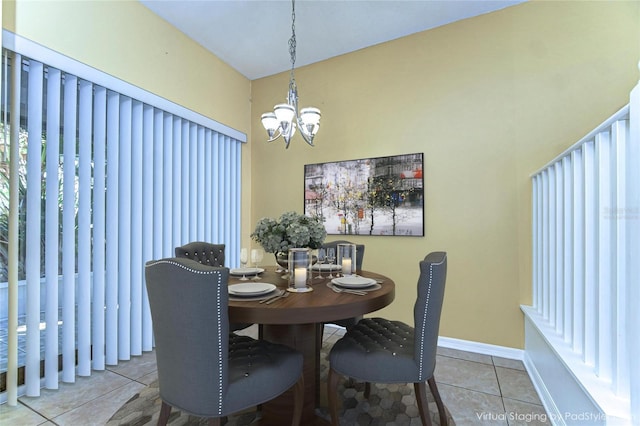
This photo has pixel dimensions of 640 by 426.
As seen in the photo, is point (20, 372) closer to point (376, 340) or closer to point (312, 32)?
point (376, 340)

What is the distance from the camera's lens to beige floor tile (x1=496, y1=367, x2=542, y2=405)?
2016 millimetres

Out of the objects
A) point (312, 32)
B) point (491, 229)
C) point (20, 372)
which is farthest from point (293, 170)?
point (20, 372)

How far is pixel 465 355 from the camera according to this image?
106 inches

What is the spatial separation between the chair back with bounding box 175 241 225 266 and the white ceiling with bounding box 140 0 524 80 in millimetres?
2129

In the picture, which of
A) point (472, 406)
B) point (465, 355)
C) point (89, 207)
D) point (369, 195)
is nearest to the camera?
point (472, 406)

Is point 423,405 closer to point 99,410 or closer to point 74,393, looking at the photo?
point 99,410

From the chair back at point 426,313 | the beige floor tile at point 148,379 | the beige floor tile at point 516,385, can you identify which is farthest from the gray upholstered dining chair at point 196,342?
the beige floor tile at point 516,385

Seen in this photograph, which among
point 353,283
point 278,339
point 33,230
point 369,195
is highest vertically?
point 369,195

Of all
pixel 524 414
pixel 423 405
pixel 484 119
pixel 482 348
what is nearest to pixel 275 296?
pixel 423 405

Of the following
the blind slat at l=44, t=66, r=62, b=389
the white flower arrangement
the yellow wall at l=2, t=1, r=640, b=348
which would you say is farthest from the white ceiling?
the white flower arrangement

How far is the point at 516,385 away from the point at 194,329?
2.30 meters

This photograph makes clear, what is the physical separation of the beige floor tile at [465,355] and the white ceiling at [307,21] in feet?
10.2

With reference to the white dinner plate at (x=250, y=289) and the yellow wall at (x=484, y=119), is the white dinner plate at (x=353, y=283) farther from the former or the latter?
the yellow wall at (x=484, y=119)

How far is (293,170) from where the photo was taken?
3711 mm
